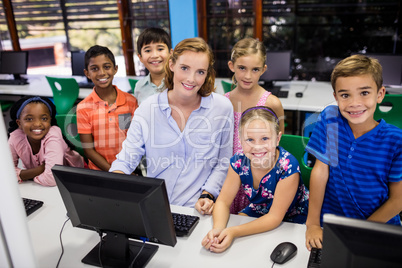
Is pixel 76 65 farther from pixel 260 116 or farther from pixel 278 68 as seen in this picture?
pixel 260 116

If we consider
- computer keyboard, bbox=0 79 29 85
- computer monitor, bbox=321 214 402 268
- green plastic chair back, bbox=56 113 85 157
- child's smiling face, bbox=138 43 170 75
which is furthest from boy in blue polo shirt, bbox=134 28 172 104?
computer keyboard, bbox=0 79 29 85

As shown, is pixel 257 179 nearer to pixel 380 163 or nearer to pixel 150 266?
pixel 380 163

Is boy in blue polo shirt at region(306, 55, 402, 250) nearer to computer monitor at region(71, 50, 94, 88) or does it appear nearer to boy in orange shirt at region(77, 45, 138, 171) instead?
boy in orange shirt at region(77, 45, 138, 171)

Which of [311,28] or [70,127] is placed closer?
[70,127]

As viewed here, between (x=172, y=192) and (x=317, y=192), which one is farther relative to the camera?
(x=172, y=192)

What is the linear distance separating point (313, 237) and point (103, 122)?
5.09ft

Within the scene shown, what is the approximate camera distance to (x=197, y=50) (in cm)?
171

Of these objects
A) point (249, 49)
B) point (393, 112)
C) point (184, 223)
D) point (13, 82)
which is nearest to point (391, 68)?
point (393, 112)

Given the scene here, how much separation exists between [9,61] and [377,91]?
201 inches

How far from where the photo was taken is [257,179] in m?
1.65

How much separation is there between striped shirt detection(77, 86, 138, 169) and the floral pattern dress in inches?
40.1

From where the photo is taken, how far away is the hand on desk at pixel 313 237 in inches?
52.8

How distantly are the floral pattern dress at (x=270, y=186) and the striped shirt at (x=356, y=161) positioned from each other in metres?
0.14

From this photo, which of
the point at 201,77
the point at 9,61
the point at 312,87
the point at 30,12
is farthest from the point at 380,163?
the point at 30,12
